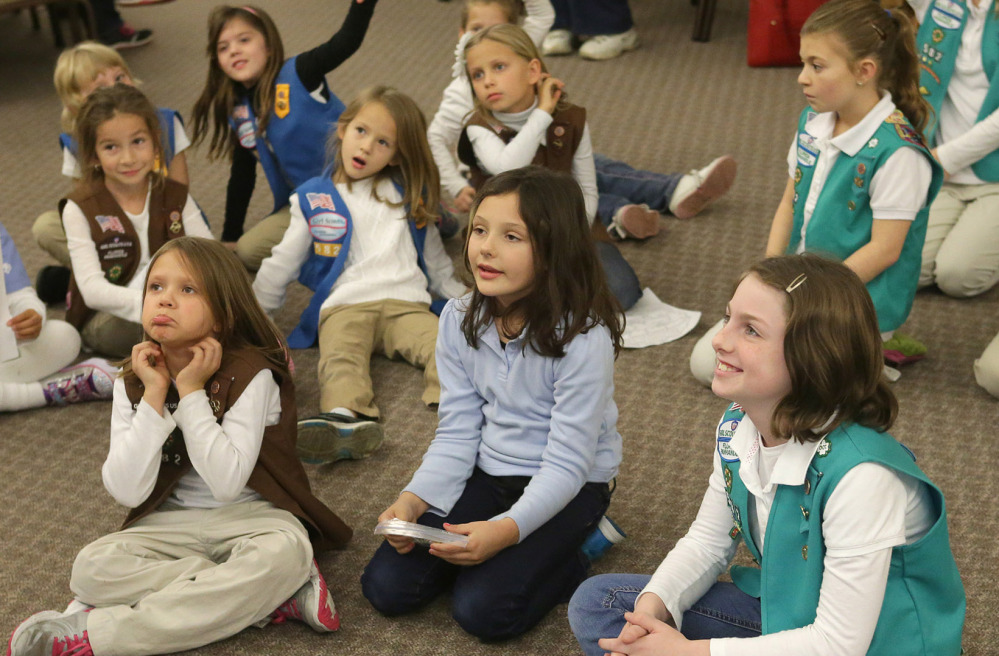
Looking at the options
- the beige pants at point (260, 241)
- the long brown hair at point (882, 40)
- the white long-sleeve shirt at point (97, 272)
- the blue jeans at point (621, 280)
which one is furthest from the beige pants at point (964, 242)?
the white long-sleeve shirt at point (97, 272)

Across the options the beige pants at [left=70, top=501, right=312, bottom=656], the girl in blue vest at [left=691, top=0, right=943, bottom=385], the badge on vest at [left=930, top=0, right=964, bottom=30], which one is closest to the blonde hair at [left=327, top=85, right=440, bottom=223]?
the girl in blue vest at [left=691, top=0, right=943, bottom=385]

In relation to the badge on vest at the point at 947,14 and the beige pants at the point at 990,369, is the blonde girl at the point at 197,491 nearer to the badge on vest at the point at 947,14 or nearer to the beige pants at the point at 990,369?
the beige pants at the point at 990,369

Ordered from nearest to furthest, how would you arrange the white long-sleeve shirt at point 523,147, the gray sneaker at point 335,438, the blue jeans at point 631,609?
the blue jeans at point 631,609 → the gray sneaker at point 335,438 → the white long-sleeve shirt at point 523,147

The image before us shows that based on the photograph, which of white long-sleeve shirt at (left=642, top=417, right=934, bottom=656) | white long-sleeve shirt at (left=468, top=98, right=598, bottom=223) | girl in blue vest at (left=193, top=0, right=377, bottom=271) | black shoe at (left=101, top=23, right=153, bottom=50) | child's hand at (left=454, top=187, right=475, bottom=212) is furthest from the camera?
black shoe at (left=101, top=23, right=153, bottom=50)

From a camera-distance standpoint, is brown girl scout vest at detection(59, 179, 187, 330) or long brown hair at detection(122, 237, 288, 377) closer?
long brown hair at detection(122, 237, 288, 377)

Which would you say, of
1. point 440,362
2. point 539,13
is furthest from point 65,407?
point 539,13

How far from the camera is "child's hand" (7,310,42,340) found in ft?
6.72

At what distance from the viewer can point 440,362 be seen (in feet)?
5.19

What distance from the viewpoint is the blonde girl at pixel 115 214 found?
2.19 meters

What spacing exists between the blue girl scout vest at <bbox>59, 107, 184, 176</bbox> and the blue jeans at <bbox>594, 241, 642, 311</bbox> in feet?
3.30

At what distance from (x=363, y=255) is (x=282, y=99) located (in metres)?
0.57

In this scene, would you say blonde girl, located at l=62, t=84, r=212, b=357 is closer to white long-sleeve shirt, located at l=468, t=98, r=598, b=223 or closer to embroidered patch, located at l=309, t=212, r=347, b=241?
embroidered patch, located at l=309, t=212, r=347, b=241

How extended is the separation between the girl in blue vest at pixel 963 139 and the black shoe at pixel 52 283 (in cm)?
198

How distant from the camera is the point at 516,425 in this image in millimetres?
1542
